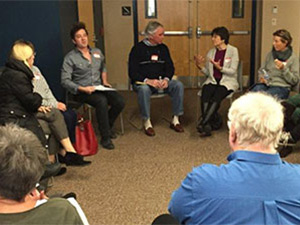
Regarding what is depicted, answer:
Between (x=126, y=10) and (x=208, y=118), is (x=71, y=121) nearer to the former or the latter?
(x=208, y=118)

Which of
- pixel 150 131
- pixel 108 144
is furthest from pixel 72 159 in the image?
pixel 150 131

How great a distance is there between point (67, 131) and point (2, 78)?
2.49 ft

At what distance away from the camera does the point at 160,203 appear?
3037 millimetres

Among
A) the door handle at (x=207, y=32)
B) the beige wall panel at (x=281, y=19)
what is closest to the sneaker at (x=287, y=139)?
the beige wall panel at (x=281, y=19)

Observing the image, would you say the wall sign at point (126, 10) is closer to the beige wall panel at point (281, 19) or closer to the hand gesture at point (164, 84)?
the beige wall panel at point (281, 19)

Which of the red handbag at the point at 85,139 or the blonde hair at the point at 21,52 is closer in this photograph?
the blonde hair at the point at 21,52

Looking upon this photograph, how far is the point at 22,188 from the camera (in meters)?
1.37

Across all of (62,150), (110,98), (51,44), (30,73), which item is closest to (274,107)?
(30,73)

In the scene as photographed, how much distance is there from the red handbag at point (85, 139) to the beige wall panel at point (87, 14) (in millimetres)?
2151

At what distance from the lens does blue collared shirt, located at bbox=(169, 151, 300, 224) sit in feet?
4.35

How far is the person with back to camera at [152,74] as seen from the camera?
4727 millimetres

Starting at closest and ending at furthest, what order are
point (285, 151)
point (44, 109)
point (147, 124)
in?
point (44, 109)
point (285, 151)
point (147, 124)

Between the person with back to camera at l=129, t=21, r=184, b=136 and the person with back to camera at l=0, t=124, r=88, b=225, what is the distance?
328 centimetres

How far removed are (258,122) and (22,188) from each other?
857 mm
